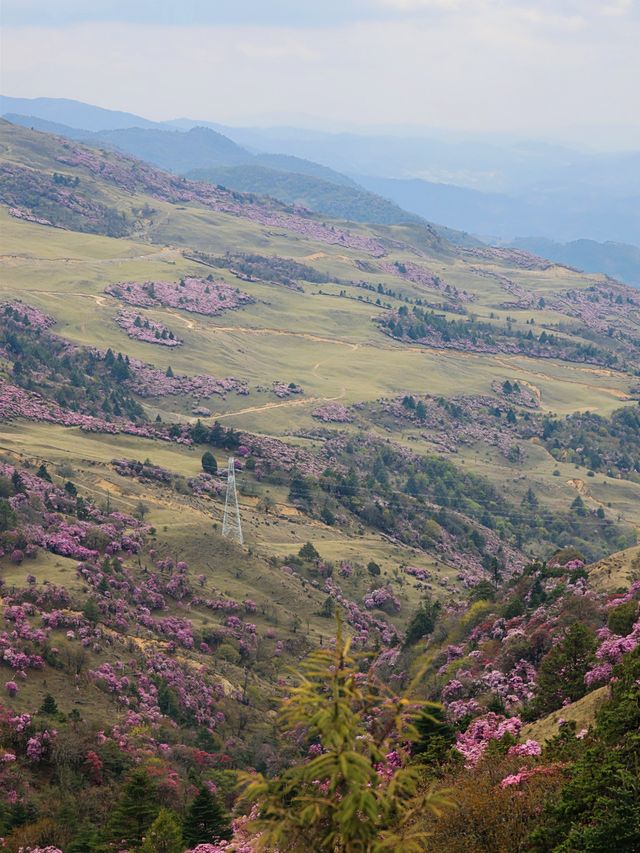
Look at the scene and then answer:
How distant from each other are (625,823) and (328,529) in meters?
97.9

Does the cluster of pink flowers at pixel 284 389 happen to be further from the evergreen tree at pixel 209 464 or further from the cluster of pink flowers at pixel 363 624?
the cluster of pink flowers at pixel 363 624

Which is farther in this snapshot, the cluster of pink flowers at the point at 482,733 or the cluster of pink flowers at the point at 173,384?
the cluster of pink flowers at the point at 173,384

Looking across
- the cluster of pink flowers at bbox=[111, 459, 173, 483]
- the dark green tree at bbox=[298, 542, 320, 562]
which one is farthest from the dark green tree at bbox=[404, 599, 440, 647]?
the cluster of pink flowers at bbox=[111, 459, 173, 483]

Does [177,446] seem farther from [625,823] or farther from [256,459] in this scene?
[625,823]

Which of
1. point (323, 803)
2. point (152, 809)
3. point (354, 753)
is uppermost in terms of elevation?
point (354, 753)

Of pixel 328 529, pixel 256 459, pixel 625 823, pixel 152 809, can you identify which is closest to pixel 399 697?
pixel 625 823

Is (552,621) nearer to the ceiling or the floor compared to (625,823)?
nearer to the floor

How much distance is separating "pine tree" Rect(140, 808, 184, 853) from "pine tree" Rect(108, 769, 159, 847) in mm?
1543

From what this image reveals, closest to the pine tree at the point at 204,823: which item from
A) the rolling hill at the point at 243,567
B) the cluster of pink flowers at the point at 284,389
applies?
the rolling hill at the point at 243,567

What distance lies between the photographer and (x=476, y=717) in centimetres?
A: 4719

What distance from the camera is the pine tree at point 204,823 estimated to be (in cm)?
3934

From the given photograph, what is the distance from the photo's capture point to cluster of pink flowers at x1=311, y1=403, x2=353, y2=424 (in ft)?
570

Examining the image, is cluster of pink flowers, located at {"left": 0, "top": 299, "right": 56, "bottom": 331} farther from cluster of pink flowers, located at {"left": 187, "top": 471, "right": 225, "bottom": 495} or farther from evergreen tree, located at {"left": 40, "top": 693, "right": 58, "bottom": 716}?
evergreen tree, located at {"left": 40, "top": 693, "right": 58, "bottom": 716}

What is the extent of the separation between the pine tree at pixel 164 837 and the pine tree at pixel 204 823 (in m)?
1.60
